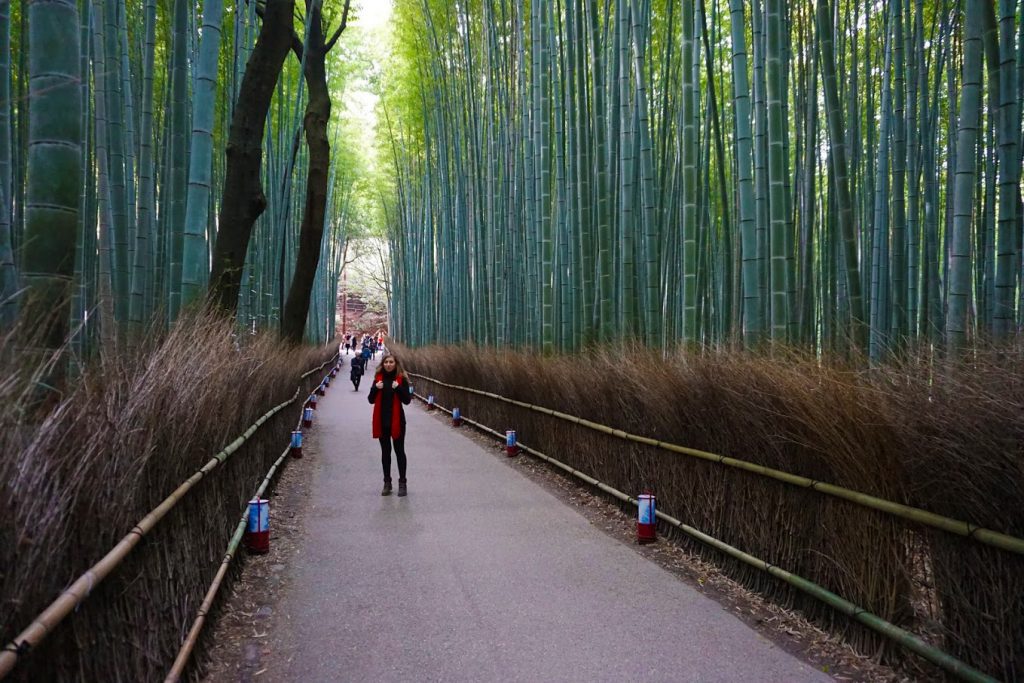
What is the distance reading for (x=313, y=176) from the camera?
10.6 metres

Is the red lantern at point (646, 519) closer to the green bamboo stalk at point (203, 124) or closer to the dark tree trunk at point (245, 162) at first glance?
the green bamboo stalk at point (203, 124)

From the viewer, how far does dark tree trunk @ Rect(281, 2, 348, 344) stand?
33.8 ft

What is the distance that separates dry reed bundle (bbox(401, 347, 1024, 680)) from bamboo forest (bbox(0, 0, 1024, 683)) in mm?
14

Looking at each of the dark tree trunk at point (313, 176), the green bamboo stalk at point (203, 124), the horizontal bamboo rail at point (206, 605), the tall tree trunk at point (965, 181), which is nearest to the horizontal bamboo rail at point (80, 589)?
the horizontal bamboo rail at point (206, 605)

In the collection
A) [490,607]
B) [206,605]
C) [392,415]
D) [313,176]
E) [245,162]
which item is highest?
[313,176]

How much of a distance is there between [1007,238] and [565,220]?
4468 millimetres

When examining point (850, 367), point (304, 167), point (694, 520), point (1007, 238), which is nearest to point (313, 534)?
point (694, 520)

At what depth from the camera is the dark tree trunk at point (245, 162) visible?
20.9ft

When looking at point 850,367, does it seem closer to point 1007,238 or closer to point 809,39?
point 1007,238

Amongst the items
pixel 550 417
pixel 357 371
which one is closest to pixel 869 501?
pixel 550 417

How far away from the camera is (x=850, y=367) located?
3207 mm

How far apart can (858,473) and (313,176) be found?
9157mm

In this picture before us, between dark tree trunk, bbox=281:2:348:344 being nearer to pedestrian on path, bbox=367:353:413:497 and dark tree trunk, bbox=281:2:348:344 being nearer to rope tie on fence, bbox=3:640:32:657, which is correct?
pedestrian on path, bbox=367:353:413:497

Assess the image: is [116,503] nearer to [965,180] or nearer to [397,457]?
[965,180]
